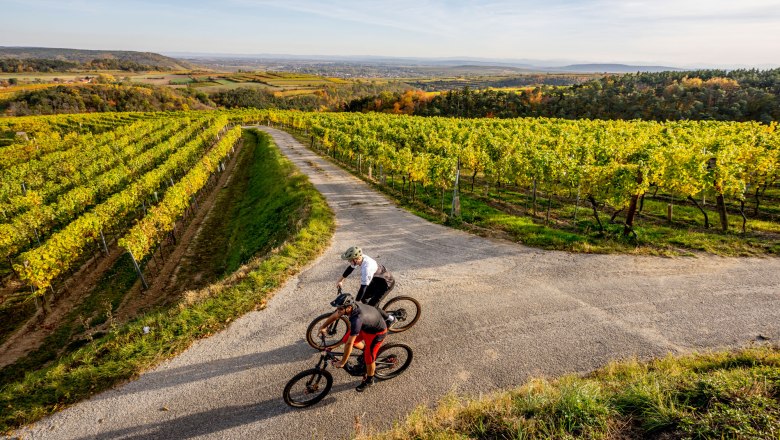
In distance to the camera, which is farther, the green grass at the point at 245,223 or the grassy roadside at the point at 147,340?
the green grass at the point at 245,223

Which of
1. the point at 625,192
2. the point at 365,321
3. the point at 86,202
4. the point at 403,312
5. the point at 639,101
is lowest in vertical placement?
the point at 86,202

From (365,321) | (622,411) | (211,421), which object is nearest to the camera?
(622,411)

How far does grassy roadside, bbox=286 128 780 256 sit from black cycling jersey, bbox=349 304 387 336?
38.9 feet

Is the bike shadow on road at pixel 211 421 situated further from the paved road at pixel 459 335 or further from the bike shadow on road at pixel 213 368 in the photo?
the bike shadow on road at pixel 213 368

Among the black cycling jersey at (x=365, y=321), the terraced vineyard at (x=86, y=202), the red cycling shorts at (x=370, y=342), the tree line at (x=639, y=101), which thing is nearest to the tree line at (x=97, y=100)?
the terraced vineyard at (x=86, y=202)

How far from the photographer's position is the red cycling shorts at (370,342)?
8133 millimetres

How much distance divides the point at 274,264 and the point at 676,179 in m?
21.6

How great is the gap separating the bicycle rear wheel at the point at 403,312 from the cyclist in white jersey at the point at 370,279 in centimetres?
97

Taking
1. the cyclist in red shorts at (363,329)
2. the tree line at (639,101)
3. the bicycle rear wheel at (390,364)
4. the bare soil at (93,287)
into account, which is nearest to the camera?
the cyclist in red shorts at (363,329)

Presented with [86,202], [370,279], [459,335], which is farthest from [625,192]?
[86,202]

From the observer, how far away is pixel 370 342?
8.21m

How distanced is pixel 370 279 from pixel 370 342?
1534mm

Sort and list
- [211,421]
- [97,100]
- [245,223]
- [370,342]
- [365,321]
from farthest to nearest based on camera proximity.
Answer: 1. [97,100]
2. [245,223]
3. [370,342]
4. [211,421]
5. [365,321]

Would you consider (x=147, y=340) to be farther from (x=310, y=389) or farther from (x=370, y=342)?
(x=370, y=342)
